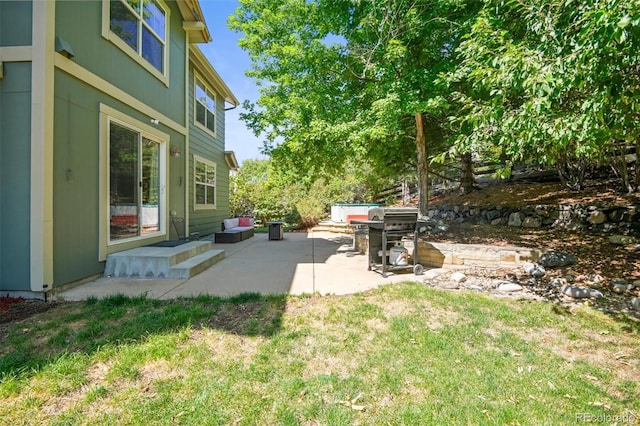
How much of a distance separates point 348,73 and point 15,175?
6.27 metres

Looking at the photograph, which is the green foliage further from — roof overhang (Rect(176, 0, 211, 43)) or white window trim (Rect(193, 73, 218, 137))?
roof overhang (Rect(176, 0, 211, 43))

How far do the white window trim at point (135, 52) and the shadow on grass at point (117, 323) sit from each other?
426cm

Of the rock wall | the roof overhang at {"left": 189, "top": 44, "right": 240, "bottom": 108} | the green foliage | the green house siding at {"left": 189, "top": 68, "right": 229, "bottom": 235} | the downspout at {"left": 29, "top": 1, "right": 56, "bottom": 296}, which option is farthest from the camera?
the green foliage

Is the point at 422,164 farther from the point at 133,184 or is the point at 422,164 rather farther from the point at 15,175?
the point at 15,175

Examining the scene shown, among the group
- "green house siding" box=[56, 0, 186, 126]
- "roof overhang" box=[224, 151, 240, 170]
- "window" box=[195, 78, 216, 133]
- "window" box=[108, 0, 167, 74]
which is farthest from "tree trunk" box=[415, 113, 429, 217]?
"roof overhang" box=[224, 151, 240, 170]

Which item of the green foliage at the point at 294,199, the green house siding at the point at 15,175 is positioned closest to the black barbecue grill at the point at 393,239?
the green house siding at the point at 15,175

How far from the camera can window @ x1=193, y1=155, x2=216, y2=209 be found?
923 cm

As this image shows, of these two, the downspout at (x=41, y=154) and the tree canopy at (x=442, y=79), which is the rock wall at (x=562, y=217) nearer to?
the tree canopy at (x=442, y=79)

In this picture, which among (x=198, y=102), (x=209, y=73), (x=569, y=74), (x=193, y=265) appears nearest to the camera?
(x=569, y=74)

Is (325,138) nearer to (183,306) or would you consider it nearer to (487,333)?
(183,306)

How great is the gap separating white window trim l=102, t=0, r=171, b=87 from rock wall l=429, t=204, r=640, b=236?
8850 millimetres

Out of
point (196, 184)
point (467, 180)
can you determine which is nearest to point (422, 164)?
point (467, 180)

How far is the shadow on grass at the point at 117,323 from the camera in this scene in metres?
2.48

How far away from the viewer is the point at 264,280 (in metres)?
4.78
